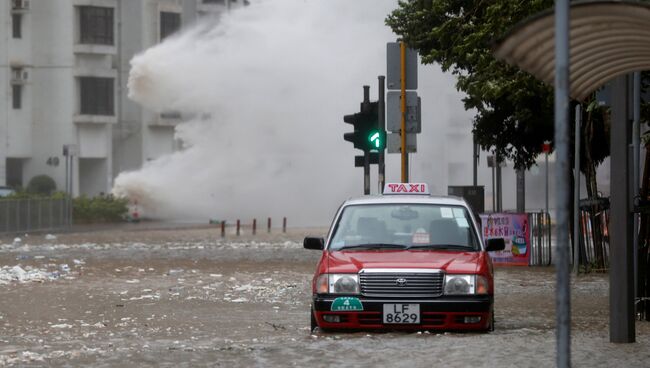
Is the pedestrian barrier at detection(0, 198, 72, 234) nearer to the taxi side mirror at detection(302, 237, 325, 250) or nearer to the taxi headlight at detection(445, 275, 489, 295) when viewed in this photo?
the taxi side mirror at detection(302, 237, 325, 250)

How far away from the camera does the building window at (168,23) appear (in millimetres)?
72188

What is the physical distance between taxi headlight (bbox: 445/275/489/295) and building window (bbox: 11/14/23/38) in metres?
56.3

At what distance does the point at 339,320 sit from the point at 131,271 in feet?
41.5

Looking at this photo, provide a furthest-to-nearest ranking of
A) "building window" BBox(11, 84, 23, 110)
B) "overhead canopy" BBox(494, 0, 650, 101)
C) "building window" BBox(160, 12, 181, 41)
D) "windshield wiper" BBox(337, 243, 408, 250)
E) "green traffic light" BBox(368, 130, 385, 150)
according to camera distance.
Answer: "building window" BBox(160, 12, 181, 41)
"building window" BBox(11, 84, 23, 110)
"green traffic light" BBox(368, 130, 385, 150)
"windshield wiper" BBox(337, 243, 408, 250)
"overhead canopy" BBox(494, 0, 650, 101)

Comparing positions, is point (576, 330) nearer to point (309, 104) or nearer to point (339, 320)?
point (339, 320)

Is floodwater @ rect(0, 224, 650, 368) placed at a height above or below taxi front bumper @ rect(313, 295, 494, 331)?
below

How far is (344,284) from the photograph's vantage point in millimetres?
12828

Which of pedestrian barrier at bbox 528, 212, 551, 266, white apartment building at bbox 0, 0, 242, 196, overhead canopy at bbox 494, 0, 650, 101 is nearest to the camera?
overhead canopy at bbox 494, 0, 650, 101

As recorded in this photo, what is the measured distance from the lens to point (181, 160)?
6075 cm

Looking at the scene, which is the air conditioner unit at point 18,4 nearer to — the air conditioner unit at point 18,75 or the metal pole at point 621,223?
the air conditioner unit at point 18,75

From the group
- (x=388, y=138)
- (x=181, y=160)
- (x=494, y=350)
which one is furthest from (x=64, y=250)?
(x=181, y=160)

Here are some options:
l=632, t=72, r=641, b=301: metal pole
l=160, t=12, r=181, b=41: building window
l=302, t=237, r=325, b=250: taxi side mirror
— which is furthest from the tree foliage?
l=160, t=12, r=181, b=41: building window

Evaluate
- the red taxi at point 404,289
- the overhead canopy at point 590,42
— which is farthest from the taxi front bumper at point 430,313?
the overhead canopy at point 590,42

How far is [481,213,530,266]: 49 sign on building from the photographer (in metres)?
25.9
